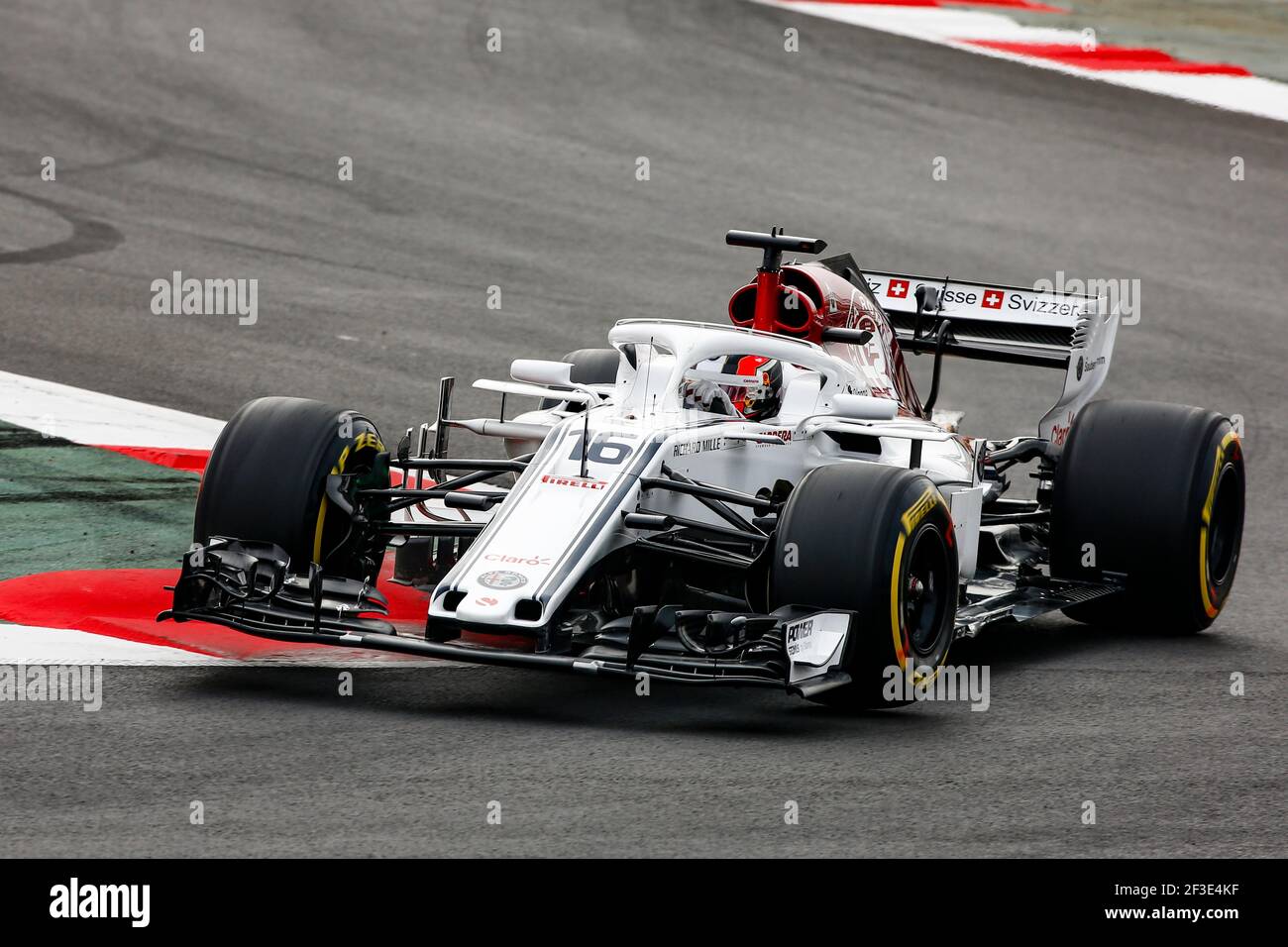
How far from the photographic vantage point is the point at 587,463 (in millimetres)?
7930

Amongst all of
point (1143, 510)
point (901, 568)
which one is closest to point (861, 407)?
point (901, 568)

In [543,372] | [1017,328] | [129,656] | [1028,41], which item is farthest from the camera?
[1028,41]

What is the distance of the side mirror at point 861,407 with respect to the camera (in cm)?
838

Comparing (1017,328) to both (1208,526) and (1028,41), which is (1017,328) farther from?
(1028,41)

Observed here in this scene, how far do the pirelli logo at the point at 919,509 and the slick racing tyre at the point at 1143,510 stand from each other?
1.79 m

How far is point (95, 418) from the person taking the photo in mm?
12195

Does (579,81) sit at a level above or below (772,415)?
above

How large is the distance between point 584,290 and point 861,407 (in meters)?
8.53

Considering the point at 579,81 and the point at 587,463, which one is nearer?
Result: the point at 587,463

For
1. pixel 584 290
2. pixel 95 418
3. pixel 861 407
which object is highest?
pixel 584 290

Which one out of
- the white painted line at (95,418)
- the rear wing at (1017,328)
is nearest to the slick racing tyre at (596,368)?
the rear wing at (1017,328)

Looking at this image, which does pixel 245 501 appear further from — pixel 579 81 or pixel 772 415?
pixel 579 81
